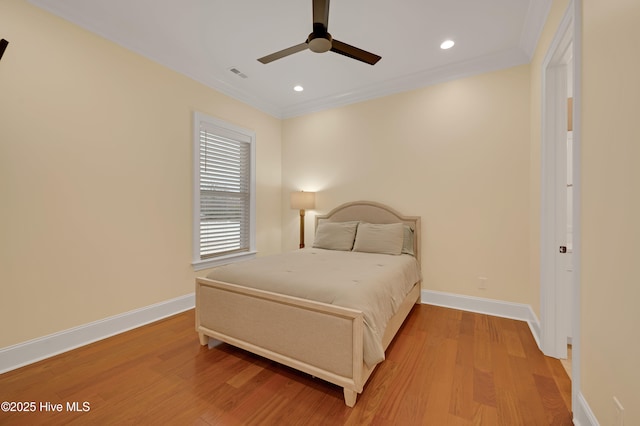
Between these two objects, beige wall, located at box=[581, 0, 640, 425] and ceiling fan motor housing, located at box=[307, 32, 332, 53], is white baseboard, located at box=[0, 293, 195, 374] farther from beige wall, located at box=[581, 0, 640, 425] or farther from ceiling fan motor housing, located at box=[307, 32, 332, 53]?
beige wall, located at box=[581, 0, 640, 425]

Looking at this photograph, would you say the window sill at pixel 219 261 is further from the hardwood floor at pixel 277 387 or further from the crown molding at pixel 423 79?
the crown molding at pixel 423 79

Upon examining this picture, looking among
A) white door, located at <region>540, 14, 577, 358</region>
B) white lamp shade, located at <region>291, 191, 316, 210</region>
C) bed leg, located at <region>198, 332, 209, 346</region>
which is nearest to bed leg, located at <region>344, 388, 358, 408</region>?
bed leg, located at <region>198, 332, 209, 346</region>

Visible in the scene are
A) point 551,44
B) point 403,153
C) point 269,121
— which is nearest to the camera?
point 551,44

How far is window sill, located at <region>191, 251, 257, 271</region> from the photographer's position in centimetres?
321

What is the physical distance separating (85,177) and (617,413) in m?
3.63

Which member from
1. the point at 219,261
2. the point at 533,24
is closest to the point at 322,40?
the point at 533,24

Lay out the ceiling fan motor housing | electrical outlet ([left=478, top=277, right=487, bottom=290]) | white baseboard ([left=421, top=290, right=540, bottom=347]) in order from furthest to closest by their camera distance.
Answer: electrical outlet ([left=478, top=277, right=487, bottom=290]) < white baseboard ([left=421, top=290, right=540, bottom=347]) < the ceiling fan motor housing

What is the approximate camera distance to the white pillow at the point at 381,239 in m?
3.05

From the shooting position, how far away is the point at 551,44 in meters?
1.92

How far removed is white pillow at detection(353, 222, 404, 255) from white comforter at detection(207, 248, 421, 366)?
0.22m

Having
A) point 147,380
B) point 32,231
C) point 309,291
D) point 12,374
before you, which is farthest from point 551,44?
point 12,374

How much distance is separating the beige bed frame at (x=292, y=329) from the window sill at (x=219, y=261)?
1.07 metres

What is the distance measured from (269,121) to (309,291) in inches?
131

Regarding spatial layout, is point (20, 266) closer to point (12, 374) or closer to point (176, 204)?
point (12, 374)
